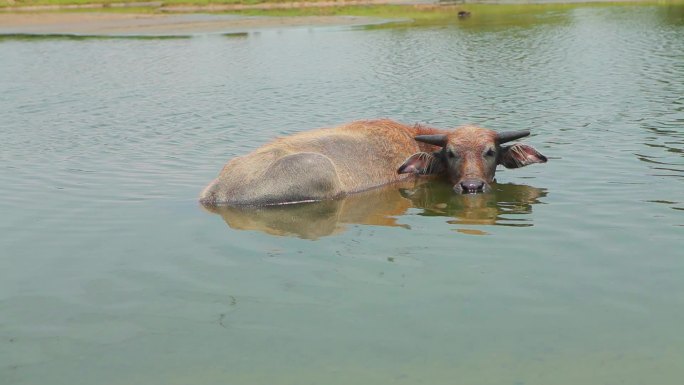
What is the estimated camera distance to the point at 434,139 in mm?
10562

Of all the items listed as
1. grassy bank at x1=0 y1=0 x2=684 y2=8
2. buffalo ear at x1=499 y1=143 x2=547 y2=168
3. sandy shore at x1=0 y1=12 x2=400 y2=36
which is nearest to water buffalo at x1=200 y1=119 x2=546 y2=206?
buffalo ear at x1=499 y1=143 x2=547 y2=168

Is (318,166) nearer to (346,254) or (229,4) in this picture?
(346,254)

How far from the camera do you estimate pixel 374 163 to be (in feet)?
34.4

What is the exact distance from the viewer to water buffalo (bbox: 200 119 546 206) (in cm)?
942

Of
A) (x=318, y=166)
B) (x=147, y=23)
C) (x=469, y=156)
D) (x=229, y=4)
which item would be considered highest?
(x=318, y=166)

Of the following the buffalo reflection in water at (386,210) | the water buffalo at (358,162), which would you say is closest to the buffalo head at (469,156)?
the water buffalo at (358,162)

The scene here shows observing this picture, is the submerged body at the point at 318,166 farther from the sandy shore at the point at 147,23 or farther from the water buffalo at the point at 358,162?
the sandy shore at the point at 147,23

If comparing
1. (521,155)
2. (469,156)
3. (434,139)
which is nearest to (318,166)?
(434,139)

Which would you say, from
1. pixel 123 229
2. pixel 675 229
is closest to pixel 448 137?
pixel 675 229

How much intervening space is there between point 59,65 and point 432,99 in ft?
44.4

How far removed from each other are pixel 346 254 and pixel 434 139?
11.1 feet

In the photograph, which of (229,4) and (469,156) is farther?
(229,4)

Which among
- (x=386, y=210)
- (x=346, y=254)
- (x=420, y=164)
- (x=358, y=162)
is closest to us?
(x=346, y=254)

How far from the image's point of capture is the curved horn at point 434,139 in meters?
10.5
